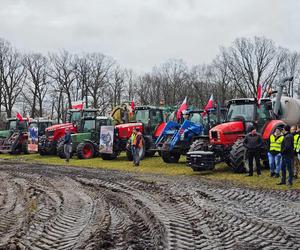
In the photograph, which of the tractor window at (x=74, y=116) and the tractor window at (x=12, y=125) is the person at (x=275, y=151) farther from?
the tractor window at (x=12, y=125)

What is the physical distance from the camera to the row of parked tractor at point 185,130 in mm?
14023

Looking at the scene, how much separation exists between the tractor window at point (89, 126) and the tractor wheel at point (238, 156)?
11.9 metres

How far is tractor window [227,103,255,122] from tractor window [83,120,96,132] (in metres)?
10.7

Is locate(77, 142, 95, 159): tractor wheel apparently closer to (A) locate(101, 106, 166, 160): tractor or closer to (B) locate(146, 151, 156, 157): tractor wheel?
(A) locate(101, 106, 166, 160): tractor

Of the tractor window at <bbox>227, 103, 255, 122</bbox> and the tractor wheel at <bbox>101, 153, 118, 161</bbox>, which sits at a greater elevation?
the tractor window at <bbox>227, 103, 255, 122</bbox>

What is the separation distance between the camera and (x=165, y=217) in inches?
268

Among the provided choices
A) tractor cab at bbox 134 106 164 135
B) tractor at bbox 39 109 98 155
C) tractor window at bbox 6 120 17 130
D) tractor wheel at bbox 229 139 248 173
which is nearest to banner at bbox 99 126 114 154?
tractor cab at bbox 134 106 164 135

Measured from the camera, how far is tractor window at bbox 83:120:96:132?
23781mm

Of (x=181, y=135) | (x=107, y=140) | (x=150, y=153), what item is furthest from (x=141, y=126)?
(x=181, y=135)

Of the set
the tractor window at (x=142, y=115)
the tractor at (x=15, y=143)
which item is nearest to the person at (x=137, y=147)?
the tractor window at (x=142, y=115)

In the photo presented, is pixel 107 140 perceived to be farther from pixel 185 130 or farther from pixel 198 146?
pixel 198 146

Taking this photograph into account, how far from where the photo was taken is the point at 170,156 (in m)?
18.0

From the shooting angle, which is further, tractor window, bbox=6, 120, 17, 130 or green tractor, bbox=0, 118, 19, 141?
tractor window, bbox=6, 120, 17, 130

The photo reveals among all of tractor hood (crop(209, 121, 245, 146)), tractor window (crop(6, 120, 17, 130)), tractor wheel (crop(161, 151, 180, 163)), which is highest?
tractor window (crop(6, 120, 17, 130))
